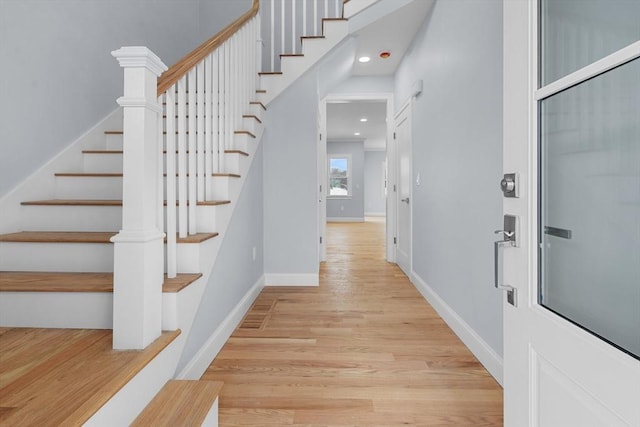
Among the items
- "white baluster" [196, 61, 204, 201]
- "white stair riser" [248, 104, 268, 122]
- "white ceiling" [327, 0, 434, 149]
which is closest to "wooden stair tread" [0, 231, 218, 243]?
"white baluster" [196, 61, 204, 201]

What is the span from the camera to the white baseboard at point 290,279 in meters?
3.47

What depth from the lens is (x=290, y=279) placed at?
3475 mm

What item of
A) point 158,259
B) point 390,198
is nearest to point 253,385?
point 158,259

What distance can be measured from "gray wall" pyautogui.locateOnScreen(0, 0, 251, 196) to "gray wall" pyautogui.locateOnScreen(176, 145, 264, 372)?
1192 mm

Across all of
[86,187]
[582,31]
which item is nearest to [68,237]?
[86,187]

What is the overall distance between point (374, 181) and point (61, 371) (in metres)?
12.8

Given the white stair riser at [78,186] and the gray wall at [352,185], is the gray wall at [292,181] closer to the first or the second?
the white stair riser at [78,186]

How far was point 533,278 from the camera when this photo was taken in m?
0.89

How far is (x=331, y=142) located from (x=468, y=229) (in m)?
9.76

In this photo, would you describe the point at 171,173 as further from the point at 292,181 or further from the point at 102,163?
the point at 292,181

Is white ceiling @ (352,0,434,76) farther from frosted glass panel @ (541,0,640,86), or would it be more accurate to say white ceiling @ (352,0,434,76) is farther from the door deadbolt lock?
the door deadbolt lock

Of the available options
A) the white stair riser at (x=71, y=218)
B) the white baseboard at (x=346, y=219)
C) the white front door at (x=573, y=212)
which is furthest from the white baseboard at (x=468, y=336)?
the white baseboard at (x=346, y=219)

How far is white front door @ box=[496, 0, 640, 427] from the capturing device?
65 centimetres

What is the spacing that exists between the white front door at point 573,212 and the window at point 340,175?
10663mm
